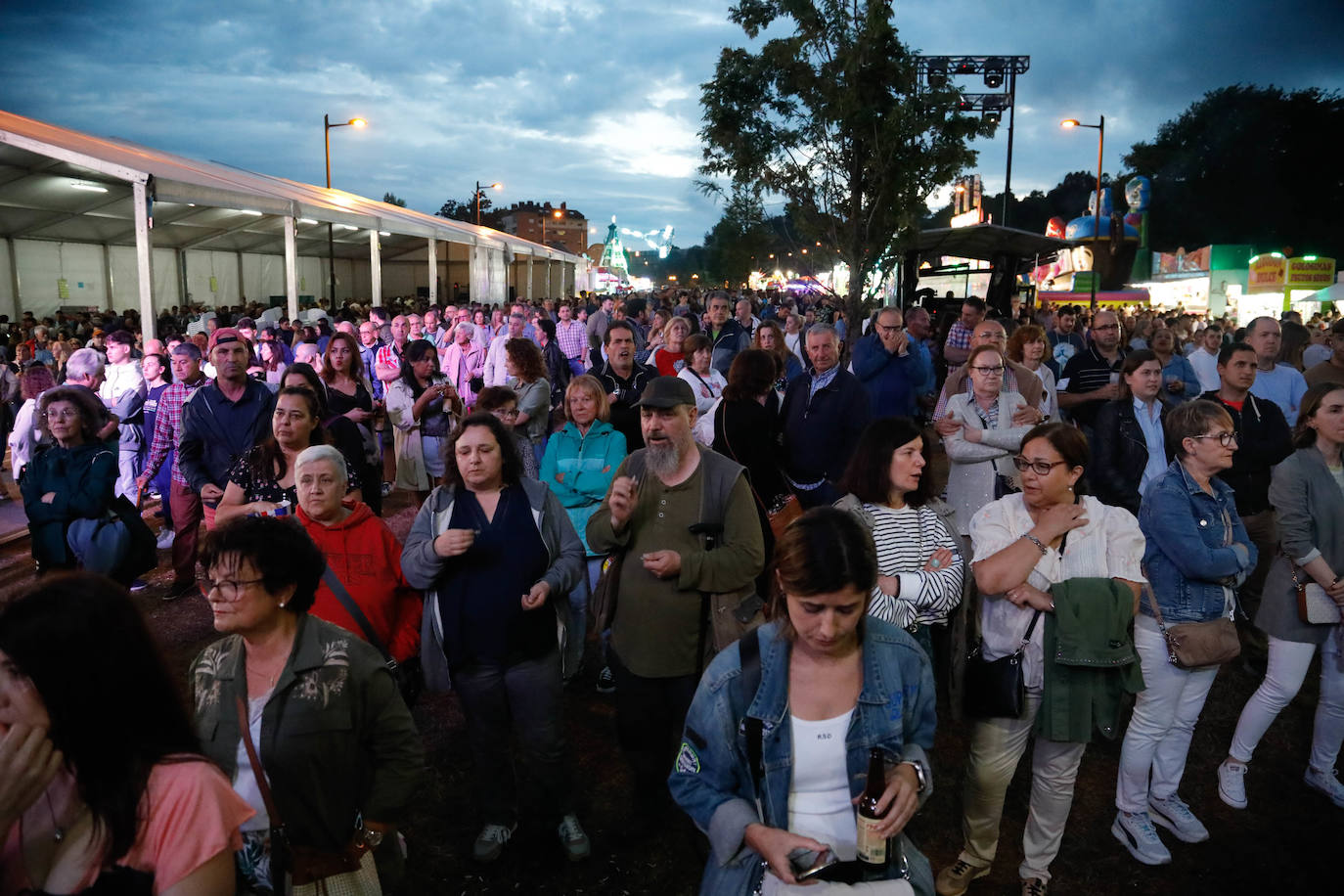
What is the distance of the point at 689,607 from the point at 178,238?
23.8 m

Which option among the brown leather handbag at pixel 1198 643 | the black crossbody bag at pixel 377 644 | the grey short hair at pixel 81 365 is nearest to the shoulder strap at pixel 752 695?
the black crossbody bag at pixel 377 644

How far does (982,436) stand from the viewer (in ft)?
16.3

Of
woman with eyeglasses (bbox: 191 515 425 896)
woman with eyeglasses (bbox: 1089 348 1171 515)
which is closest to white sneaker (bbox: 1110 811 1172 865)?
woman with eyeglasses (bbox: 1089 348 1171 515)

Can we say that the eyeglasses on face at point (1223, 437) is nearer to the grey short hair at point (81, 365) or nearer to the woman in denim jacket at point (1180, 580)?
the woman in denim jacket at point (1180, 580)

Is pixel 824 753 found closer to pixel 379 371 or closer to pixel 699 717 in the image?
pixel 699 717

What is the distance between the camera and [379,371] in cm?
955

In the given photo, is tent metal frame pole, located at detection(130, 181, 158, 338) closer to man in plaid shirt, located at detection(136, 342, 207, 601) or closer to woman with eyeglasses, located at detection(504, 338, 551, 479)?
man in plaid shirt, located at detection(136, 342, 207, 601)

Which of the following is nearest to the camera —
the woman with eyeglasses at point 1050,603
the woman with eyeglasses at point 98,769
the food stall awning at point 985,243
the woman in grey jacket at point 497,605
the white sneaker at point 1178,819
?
the woman with eyeglasses at point 98,769

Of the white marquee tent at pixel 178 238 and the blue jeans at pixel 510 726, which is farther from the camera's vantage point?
the white marquee tent at pixel 178 238

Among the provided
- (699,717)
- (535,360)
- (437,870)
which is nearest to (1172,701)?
(699,717)

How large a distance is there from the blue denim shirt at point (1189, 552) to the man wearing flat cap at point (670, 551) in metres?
1.77

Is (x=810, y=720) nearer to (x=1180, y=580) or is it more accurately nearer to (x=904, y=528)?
(x=904, y=528)

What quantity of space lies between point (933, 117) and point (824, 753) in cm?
1215

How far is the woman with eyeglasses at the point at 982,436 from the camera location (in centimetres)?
503
